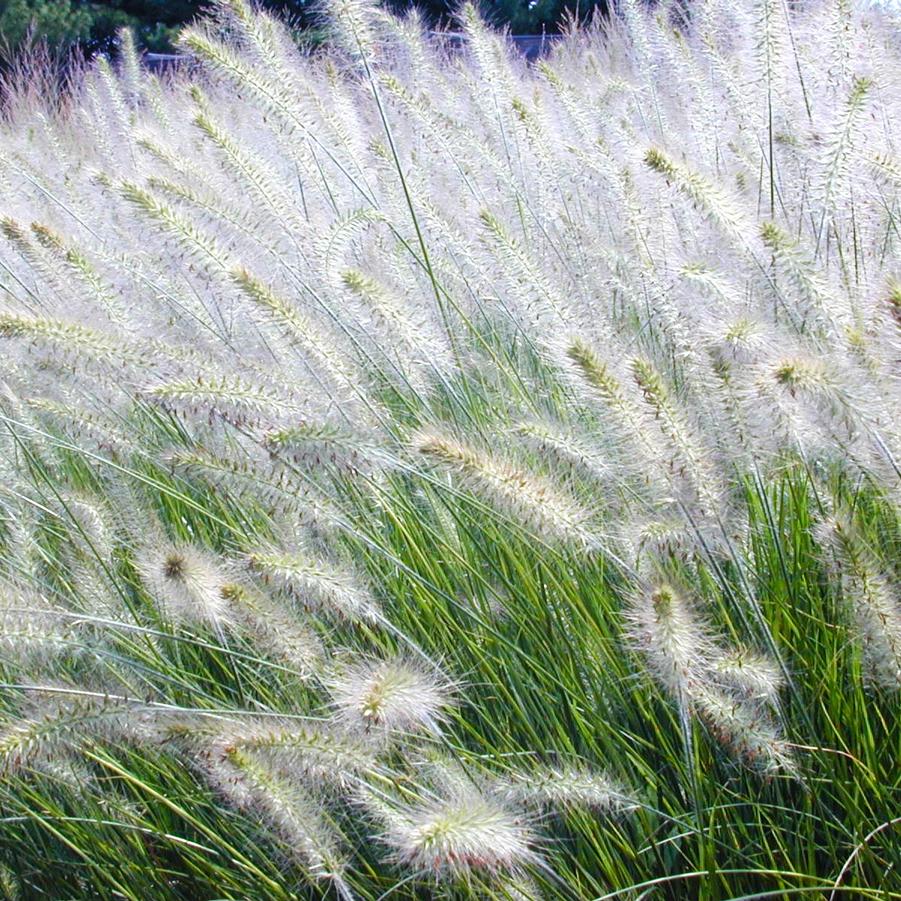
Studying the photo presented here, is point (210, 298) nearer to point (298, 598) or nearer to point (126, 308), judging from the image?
point (126, 308)

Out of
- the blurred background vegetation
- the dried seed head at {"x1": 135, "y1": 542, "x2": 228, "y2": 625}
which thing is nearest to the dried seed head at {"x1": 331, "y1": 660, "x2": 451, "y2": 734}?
the dried seed head at {"x1": 135, "y1": 542, "x2": 228, "y2": 625}

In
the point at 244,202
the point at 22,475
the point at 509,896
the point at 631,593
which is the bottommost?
the point at 509,896

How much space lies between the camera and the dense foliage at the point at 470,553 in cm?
154

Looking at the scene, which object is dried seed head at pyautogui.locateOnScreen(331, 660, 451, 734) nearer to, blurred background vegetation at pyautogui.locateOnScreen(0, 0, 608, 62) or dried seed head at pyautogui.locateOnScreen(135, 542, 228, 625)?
dried seed head at pyautogui.locateOnScreen(135, 542, 228, 625)

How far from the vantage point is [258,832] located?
1603mm

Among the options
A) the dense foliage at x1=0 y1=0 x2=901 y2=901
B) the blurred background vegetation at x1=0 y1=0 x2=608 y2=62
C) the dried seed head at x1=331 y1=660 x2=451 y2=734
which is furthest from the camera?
the blurred background vegetation at x1=0 y1=0 x2=608 y2=62

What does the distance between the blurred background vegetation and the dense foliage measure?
12121 millimetres

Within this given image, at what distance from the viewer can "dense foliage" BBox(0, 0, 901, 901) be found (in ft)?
5.05

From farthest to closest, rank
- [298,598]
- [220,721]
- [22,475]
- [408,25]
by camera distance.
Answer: [408,25] < [22,475] < [298,598] < [220,721]

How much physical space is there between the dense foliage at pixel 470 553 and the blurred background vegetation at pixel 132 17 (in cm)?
1212

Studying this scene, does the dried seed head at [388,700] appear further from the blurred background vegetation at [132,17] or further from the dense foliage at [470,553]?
the blurred background vegetation at [132,17]

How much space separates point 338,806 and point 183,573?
405 mm

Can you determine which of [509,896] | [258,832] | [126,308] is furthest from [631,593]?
[126,308]

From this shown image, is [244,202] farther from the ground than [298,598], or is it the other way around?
[244,202]
